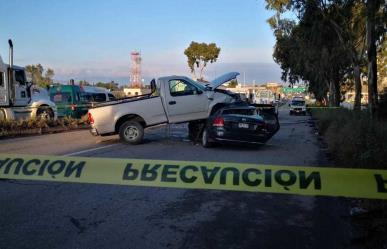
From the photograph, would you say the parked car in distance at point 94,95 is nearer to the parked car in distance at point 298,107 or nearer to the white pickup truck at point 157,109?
the white pickup truck at point 157,109

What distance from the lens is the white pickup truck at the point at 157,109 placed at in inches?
599

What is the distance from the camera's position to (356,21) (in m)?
23.5

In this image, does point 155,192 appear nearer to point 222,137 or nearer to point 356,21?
point 222,137

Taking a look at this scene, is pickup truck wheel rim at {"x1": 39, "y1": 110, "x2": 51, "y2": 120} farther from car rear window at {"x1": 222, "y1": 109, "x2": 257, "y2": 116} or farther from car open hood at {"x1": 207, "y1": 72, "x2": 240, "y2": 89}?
car rear window at {"x1": 222, "y1": 109, "x2": 257, "y2": 116}

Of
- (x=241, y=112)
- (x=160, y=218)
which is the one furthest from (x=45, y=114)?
(x=160, y=218)

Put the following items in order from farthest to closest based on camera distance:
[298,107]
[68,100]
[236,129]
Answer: [298,107]
[68,100]
[236,129]

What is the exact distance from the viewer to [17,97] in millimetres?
22234

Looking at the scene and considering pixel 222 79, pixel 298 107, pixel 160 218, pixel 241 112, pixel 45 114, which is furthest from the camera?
pixel 298 107

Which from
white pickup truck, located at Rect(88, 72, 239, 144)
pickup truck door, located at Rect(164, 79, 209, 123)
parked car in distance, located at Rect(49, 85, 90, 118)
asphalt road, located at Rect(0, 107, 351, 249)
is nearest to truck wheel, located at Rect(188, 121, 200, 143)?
white pickup truck, located at Rect(88, 72, 239, 144)

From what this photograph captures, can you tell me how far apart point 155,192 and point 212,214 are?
1.62 m

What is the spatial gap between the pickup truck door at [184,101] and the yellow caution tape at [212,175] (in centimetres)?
973

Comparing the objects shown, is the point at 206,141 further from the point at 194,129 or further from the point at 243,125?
the point at 194,129

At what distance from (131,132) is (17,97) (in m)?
9.22

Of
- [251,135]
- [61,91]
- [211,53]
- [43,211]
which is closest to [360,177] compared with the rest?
[43,211]
